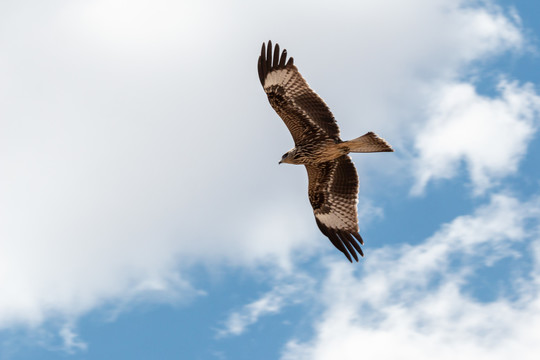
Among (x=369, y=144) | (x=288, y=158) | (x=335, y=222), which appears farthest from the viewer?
(x=335, y=222)

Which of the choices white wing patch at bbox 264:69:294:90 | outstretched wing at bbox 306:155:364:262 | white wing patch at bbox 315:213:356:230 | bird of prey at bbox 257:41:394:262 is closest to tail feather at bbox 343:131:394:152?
bird of prey at bbox 257:41:394:262

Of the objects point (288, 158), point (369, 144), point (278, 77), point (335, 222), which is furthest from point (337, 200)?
point (278, 77)

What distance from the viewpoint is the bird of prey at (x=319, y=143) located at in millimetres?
12727

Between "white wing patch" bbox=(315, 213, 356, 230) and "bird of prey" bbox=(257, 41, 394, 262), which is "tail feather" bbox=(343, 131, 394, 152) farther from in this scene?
"white wing patch" bbox=(315, 213, 356, 230)

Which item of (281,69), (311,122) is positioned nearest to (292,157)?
(311,122)

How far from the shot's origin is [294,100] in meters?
12.8

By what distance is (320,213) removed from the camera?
559 inches

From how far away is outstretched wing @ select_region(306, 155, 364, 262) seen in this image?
44.7ft

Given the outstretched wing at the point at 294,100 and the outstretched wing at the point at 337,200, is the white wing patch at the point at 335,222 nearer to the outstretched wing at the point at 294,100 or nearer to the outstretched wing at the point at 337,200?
the outstretched wing at the point at 337,200

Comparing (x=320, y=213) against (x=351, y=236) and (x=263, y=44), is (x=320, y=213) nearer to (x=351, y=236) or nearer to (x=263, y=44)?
(x=351, y=236)

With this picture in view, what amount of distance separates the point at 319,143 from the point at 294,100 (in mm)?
910

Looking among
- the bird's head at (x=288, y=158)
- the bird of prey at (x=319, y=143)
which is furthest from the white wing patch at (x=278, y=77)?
the bird's head at (x=288, y=158)

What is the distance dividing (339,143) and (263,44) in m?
2.41

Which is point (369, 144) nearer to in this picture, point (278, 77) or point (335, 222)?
point (278, 77)
